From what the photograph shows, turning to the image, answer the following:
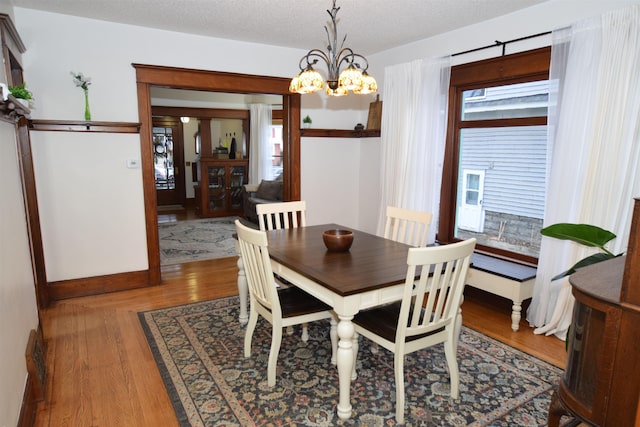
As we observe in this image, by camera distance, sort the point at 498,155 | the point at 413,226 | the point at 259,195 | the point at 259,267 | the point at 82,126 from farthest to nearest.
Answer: the point at 259,195 < the point at 498,155 < the point at 82,126 < the point at 413,226 < the point at 259,267

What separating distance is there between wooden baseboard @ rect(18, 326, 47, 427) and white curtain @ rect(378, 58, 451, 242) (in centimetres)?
336

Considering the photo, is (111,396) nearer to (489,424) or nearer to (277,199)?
(489,424)

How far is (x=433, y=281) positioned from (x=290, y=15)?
263 cm

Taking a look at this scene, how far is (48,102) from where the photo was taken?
11.5ft

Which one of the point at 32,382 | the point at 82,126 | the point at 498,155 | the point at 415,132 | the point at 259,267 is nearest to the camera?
the point at 32,382

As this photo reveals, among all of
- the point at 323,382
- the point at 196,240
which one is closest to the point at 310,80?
the point at 323,382

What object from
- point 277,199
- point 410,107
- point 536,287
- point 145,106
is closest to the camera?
point 536,287

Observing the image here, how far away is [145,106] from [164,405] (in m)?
2.84

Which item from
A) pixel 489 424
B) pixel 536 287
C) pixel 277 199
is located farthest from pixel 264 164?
pixel 489 424

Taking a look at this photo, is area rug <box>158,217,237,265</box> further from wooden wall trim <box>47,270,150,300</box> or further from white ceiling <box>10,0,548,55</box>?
white ceiling <box>10,0,548,55</box>

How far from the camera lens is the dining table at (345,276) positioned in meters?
1.98

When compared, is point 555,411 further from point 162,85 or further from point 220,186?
point 220,186

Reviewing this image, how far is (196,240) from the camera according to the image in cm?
605

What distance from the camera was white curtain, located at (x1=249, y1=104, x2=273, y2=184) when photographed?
806cm
